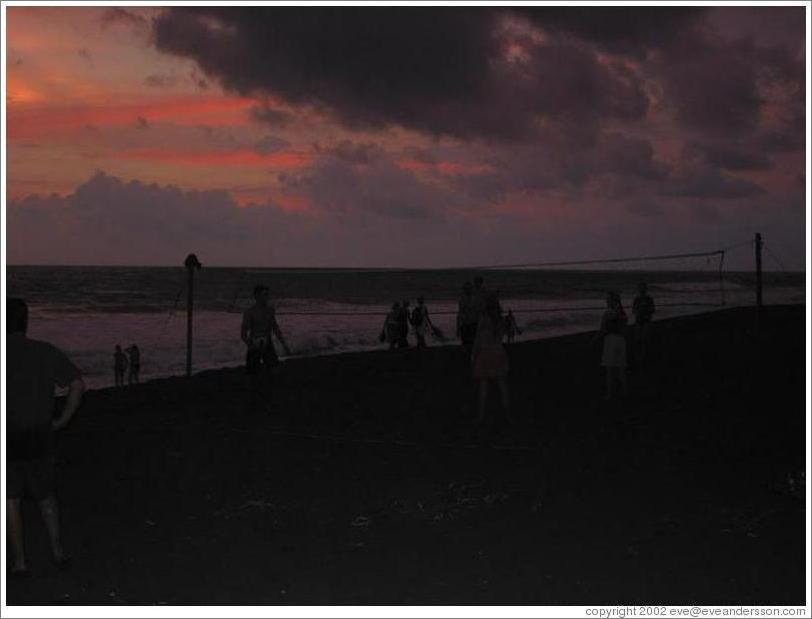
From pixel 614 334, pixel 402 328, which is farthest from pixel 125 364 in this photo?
pixel 614 334

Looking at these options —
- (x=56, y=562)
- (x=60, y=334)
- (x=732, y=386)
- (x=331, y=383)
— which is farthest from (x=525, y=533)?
(x=60, y=334)

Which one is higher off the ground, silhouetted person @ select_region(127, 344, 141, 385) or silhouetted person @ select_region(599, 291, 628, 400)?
silhouetted person @ select_region(599, 291, 628, 400)

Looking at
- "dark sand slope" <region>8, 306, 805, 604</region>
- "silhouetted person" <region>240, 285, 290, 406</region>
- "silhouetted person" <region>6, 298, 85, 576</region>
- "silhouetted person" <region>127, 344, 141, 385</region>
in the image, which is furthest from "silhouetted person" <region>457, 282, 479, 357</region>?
"silhouetted person" <region>6, 298, 85, 576</region>

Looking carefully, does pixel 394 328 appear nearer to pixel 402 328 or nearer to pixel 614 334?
pixel 402 328

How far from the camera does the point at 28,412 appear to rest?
585 cm

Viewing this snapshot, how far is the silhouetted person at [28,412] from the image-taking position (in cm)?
583

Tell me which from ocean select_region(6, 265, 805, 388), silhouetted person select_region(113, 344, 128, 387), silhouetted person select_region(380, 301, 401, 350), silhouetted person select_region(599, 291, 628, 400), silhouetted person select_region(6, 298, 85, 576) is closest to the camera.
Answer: silhouetted person select_region(6, 298, 85, 576)

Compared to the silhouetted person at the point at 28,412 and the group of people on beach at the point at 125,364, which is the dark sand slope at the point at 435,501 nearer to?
the silhouetted person at the point at 28,412

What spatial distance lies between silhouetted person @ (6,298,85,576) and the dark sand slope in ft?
2.00

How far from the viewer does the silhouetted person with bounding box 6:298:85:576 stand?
19.1 ft

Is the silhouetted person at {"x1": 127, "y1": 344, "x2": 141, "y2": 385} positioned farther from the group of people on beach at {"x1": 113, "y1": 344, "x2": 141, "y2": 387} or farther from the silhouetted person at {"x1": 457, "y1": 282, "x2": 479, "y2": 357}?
the silhouetted person at {"x1": 457, "y1": 282, "x2": 479, "y2": 357}

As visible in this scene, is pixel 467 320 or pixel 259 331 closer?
pixel 259 331

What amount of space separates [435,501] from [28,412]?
3493 millimetres

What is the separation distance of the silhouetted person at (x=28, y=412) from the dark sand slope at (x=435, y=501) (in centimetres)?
61
